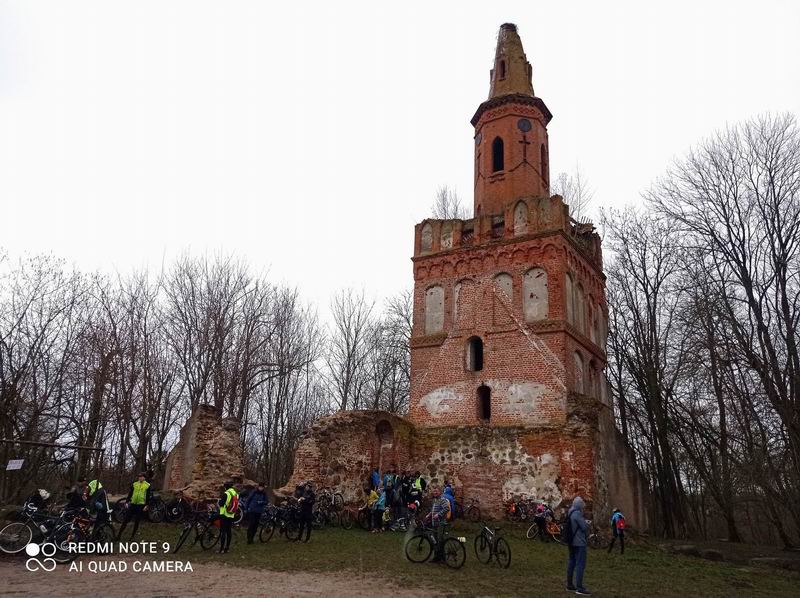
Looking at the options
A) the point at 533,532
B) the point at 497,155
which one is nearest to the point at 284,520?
the point at 533,532

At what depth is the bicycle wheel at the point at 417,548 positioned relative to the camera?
447 inches

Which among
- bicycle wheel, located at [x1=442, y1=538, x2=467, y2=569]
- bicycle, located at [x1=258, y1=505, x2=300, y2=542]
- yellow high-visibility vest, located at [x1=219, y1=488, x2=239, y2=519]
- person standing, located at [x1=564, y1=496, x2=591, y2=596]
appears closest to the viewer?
person standing, located at [x1=564, y1=496, x2=591, y2=596]

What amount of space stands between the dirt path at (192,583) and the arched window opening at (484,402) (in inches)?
419

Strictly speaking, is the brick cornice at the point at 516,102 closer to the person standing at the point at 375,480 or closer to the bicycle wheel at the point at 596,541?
the person standing at the point at 375,480

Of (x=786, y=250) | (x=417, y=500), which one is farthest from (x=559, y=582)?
(x=786, y=250)

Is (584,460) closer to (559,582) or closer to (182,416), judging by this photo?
(559,582)

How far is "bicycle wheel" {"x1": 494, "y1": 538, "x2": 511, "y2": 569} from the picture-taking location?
1145cm

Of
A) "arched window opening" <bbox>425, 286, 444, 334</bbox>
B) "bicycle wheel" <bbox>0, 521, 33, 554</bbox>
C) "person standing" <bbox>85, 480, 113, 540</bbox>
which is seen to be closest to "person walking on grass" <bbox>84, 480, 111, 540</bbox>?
"person standing" <bbox>85, 480, 113, 540</bbox>

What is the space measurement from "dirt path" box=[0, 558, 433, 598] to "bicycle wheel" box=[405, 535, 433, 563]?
169 cm

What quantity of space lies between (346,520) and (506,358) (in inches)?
274

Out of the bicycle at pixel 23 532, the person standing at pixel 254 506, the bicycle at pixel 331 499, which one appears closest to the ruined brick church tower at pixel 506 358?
the bicycle at pixel 331 499

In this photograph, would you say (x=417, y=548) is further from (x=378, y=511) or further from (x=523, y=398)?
(x=523, y=398)

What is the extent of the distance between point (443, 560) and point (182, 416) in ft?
62.4

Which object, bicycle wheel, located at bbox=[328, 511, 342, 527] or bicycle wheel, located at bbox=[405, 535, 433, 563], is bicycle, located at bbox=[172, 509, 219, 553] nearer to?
bicycle wheel, located at bbox=[405, 535, 433, 563]
